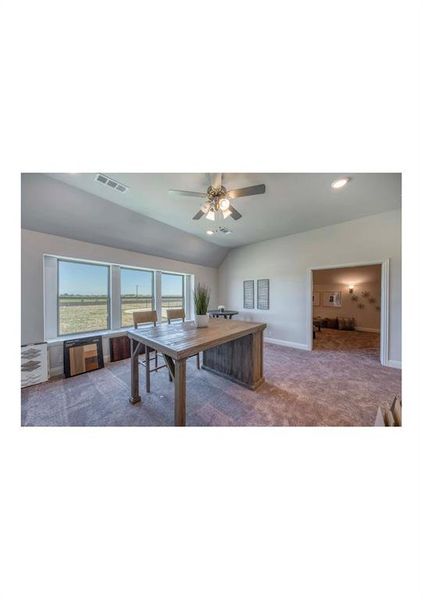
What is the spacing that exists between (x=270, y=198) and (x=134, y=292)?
3.06 m

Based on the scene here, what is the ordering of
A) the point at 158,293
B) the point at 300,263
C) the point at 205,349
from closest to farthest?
the point at 205,349 < the point at 300,263 < the point at 158,293

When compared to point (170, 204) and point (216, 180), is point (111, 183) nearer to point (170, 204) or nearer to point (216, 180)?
point (170, 204)

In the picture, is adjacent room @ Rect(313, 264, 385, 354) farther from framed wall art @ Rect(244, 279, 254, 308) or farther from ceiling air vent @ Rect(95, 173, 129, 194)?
ceiling air vent @ Rect(95, 173, 129, 194)

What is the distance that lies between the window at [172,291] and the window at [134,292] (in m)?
0.34

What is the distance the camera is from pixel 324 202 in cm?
271

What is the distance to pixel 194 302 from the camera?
2.46m

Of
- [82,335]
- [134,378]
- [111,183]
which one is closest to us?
[134,378]

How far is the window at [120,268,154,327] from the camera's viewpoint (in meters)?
3.66

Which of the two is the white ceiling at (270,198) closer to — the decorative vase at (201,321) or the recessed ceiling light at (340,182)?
the recessed ceiling light at (340,182)

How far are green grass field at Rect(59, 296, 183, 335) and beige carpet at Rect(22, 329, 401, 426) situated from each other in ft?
2.78

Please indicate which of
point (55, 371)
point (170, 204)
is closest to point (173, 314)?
point (170, 204)
